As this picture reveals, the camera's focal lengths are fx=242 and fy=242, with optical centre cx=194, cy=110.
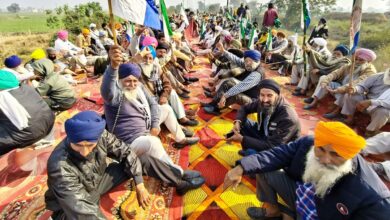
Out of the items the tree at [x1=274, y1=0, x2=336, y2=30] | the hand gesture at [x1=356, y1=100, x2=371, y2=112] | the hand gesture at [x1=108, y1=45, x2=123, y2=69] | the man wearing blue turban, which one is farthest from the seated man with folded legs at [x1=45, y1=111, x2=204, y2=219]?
the tree at [x1=274, y1=0, x2=336, y2=30]

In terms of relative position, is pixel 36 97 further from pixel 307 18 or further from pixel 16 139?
pixel 307 18

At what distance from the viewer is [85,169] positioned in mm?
2021

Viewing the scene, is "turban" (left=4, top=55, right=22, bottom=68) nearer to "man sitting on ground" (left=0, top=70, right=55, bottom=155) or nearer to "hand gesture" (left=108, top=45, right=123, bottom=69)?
"man sitting on ground" (left=0, top=70, right=55, bottom=155)

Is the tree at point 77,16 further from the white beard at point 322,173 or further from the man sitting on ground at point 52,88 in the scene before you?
the white beard at point 322,173

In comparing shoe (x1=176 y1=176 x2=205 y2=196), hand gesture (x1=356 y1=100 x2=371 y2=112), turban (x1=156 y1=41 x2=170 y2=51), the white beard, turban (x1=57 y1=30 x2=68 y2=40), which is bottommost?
shoe (x1=176 y1=176 x2=205 y2=196)

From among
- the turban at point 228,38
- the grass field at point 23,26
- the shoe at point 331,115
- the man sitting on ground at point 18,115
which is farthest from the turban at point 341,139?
the grass field at point 23,26

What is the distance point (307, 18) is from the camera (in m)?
5.14

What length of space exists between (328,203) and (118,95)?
2.27 meters

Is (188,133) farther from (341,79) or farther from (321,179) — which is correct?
(341,79)

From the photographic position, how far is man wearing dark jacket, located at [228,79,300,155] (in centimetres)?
275

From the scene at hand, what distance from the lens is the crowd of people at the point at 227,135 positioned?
167cm

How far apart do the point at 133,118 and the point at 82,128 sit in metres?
1.11

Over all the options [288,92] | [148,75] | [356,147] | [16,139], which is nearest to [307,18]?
[288,92]

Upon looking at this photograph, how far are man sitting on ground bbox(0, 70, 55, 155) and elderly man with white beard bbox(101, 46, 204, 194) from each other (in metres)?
1.15
